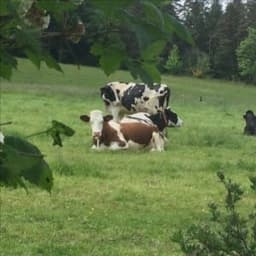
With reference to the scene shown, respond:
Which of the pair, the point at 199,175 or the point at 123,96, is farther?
the point at 123,96

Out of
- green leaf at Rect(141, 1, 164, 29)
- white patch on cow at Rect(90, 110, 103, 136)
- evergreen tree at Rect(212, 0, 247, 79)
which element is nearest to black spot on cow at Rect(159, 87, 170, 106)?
white patch on cow at Rect(90, 110, 103, 136)

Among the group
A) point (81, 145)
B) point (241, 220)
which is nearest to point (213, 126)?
point (81, 145)

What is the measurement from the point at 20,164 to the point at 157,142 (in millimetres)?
11634

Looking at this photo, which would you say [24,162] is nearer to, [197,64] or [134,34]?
[134,34]

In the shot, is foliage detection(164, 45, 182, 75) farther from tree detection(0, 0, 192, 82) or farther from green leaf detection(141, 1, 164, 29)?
green leaf detection(141, 1, 164, 29)

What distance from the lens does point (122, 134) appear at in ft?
42.3

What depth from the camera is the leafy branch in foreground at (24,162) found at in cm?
133

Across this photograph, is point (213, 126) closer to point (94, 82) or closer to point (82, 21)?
point (82, 21)

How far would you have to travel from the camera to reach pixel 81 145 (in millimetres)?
12719

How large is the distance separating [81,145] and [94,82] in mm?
27317

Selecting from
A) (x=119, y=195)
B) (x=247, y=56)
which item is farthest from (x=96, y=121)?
(x=247, y=56)

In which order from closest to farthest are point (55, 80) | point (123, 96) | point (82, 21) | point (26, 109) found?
point (82, 21) → point (123, 96) → point (26, 109) → point (55, 80)

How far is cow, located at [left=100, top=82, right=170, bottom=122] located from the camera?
1602cm

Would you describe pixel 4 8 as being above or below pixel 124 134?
above
